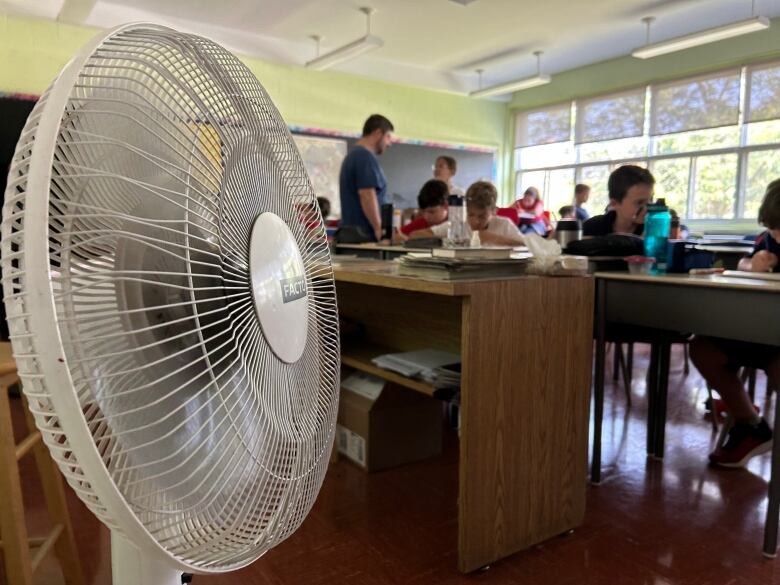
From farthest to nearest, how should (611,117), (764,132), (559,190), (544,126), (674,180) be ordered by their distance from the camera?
(544,126) < (559,190) < (611,117) < (674,180) < (764,132)

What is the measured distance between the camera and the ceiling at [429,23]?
525cm

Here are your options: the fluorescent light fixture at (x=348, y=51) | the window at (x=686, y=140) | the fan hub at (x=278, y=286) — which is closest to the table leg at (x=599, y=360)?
the fan hub at (x=278, y=286)

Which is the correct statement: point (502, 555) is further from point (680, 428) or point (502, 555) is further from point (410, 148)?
point (410, 148)

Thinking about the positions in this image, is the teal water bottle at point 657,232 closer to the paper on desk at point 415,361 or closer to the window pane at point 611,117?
the paper on desk at point 415,361

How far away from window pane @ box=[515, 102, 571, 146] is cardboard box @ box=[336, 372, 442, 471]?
6.72 m

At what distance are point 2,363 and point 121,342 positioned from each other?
714 mm

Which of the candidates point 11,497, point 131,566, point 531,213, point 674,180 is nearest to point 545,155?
point 674,180

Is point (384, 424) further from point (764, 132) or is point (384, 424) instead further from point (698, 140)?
point (698, 140)

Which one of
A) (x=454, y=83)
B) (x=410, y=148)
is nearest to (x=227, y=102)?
(x=410, y=148)

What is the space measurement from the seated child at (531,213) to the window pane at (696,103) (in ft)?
5.37

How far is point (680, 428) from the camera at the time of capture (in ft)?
7.75

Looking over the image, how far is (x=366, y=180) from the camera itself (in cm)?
304

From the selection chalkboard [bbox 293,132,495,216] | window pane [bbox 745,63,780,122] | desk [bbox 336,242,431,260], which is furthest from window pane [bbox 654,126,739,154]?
desk [bbox 336,242,431,260]

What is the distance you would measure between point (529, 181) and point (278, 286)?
8408mm
